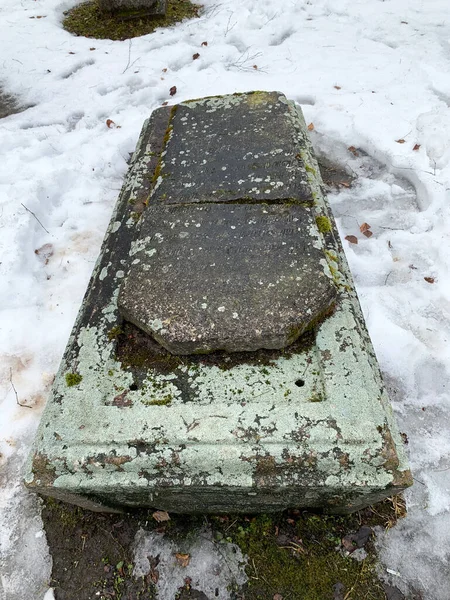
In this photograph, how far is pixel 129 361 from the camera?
1769mm

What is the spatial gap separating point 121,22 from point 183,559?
5.38m

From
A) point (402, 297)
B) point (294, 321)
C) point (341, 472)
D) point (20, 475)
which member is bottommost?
point (20, 475)

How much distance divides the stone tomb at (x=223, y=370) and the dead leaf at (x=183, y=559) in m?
0.20

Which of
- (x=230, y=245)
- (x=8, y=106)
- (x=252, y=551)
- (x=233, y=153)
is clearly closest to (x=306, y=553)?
(x=252, y=551)

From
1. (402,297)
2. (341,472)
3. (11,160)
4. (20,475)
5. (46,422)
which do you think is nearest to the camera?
(341,472)

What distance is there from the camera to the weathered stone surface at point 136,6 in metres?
4.87

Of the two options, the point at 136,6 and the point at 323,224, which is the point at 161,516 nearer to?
the point at 323,224

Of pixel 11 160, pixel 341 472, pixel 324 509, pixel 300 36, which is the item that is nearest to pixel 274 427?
pixel 341 472

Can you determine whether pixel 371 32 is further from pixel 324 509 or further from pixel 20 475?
pixel 20 475

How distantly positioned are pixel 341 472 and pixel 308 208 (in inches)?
46.9

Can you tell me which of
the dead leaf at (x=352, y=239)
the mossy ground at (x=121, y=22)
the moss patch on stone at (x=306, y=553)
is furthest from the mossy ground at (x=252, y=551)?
the mossy ground at (x=121, y=22)

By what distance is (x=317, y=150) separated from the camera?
11.6 feet

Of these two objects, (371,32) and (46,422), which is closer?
(46,422)

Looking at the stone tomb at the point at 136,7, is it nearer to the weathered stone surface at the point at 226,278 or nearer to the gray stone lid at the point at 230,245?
the gray stone lid at the point at 230,245
